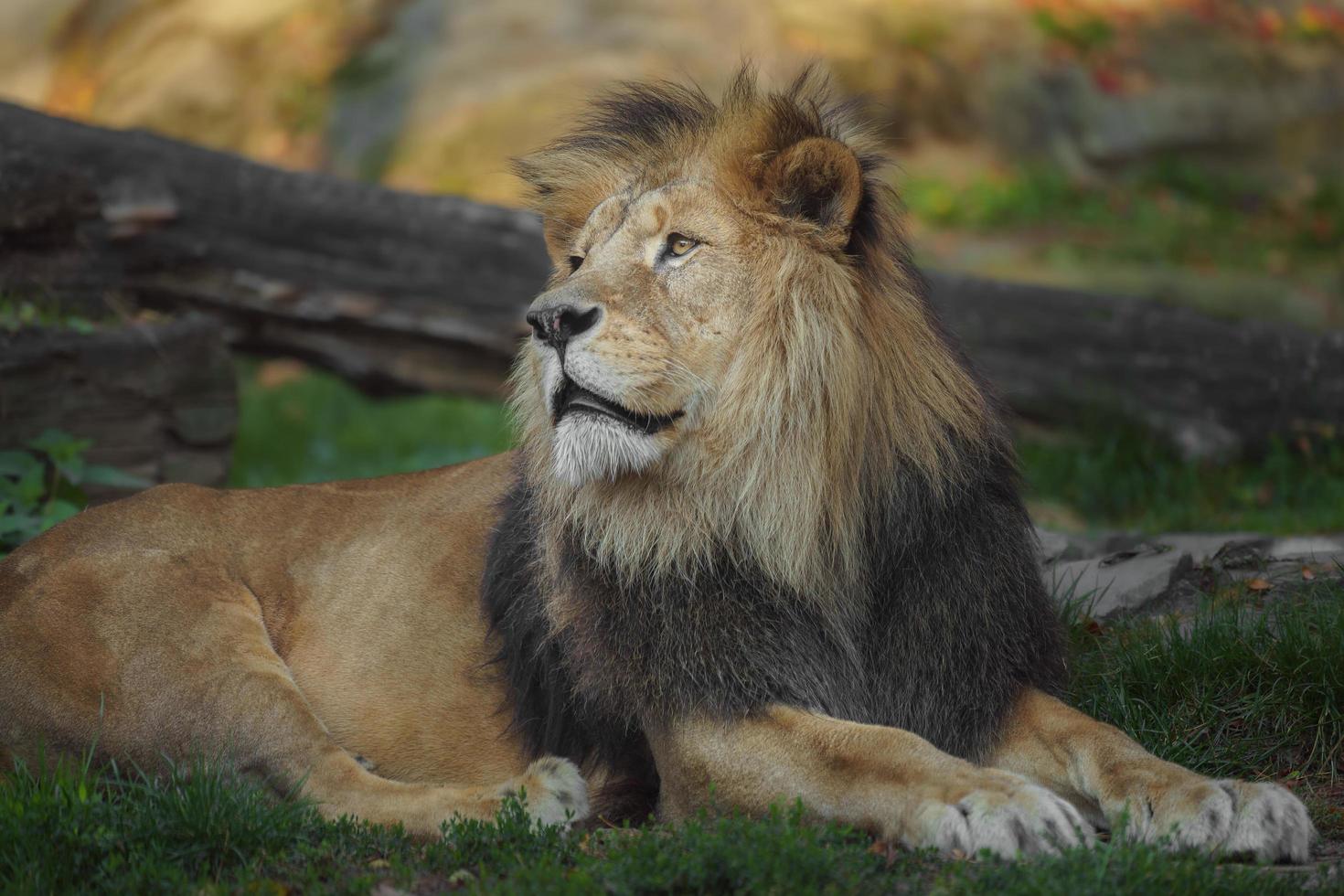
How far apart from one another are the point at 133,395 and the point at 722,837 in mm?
3908

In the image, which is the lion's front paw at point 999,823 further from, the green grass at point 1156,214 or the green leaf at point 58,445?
the green grass at point 1156,214

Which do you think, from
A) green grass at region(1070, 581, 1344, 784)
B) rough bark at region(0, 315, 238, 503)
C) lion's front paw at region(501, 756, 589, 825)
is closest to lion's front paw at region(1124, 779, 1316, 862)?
green grass at region(1070, 581, 1344, 784)

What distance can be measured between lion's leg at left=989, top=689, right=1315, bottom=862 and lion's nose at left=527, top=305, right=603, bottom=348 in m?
1.44

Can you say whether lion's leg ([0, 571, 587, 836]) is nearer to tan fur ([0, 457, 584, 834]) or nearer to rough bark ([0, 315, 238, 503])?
tan fur ([0, 457, 584, 834])

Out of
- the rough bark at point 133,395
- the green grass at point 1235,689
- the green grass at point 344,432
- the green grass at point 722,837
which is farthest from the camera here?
the green grass at point 344,432

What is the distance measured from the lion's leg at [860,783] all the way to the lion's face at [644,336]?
0.68 metres

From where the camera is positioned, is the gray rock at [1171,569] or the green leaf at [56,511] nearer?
the gray rock at [1171,569]

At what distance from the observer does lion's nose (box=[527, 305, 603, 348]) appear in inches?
128

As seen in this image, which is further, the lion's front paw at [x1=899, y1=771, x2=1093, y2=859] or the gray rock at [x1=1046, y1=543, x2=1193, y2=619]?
the gray rock at [x1=1046, y1=543, x2=1193, y2=619]

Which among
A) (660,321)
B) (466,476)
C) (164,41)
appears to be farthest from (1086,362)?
(164,41)

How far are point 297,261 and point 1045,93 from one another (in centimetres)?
944

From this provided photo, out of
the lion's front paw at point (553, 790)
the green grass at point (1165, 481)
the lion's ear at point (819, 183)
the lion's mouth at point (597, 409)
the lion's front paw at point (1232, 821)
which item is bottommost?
the lion's front paw at point (553, 790)

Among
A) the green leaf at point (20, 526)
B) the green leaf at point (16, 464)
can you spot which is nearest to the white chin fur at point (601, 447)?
the green leaf at point (20, 526)

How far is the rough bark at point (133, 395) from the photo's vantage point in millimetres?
5422
